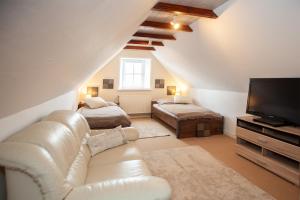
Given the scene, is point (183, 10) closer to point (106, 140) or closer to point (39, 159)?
point (106, 140)

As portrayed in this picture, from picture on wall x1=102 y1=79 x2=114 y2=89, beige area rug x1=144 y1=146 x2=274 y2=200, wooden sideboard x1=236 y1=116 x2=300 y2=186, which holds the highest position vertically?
picture on wall x1=102 y1=79 x2=114 y2=89

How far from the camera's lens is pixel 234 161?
2955mm

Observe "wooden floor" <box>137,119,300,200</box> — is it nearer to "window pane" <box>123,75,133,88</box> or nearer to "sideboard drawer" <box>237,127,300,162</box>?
"sideboard drawer" <box>237,127,300,162</box>

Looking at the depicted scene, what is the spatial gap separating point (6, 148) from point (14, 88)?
35 cm

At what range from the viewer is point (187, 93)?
6.39 meters

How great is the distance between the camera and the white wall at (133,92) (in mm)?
5787

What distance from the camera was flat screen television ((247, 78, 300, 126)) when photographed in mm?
2492

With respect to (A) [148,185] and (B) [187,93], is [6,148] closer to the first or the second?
(A) [148,185]

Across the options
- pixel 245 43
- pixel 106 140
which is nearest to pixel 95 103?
pixel 106 140

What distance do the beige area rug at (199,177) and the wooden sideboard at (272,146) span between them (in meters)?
0.51

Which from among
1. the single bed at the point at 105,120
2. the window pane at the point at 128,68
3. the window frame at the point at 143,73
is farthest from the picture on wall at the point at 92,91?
the single bed at the point at 105,120

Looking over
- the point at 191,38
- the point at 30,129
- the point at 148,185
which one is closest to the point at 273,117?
the point at 191,38

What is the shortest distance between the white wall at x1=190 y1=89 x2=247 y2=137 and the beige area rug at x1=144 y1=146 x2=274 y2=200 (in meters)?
1.33

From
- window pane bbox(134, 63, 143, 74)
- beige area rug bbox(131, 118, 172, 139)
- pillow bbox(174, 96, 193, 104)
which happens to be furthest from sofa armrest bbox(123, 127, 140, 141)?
window pane bbox(134, 63, 143, 74)
